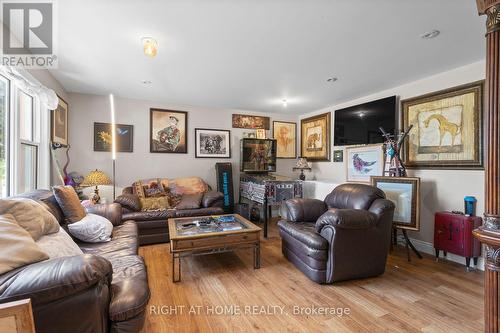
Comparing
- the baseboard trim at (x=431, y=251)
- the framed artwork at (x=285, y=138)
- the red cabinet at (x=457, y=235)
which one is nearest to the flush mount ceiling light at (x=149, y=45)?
the framed artwork at (x=285, y=138)

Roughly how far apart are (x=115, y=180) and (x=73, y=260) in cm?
356

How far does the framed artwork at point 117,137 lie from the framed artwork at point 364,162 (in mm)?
4048

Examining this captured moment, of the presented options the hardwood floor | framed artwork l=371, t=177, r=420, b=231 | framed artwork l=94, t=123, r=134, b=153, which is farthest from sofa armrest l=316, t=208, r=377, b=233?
framed artwork l=94, t=123, r=134, b=153

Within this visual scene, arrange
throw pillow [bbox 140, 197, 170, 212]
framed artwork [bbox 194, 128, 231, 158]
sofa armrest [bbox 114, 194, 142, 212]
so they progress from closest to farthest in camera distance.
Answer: sofa armrest [bbox 114, 194, 142, 212] < throw pillow [bbox 140, 197, 170, 212] < framed artwork [bbox 194, 128, 231, 158]

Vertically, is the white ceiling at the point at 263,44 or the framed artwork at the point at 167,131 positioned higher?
the white ceiling at the point at 263,44

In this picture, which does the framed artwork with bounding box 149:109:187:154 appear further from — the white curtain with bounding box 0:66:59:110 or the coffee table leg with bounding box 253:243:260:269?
the coffee table leg with bounding box 253:243:260:269

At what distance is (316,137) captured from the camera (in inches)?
200

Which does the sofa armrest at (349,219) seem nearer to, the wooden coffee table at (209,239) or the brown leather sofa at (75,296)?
the wooden coffee table at (209,239)

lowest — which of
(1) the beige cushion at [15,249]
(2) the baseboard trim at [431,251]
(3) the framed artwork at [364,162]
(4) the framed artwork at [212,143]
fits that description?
(2) the baseboard trim at [431,251]

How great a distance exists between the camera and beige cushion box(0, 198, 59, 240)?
139 centimetres

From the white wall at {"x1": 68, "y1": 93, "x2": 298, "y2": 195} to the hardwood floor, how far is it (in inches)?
83.9

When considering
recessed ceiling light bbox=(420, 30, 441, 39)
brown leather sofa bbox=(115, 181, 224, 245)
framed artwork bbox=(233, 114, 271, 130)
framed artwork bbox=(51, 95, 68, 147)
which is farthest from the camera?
framed artwork bbox=(233, 114, 271, 130)

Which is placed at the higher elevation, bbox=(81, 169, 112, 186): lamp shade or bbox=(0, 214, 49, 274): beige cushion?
bbox=(81, 169, 112, 186): lamp shade

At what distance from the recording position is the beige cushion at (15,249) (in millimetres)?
968
